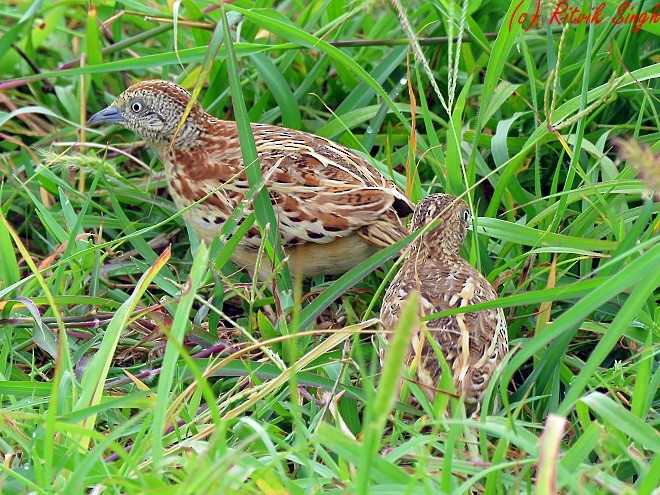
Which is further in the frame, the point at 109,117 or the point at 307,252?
the point at 109,117

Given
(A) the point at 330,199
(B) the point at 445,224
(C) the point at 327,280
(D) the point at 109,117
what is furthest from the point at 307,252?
(D) the point at 109,117

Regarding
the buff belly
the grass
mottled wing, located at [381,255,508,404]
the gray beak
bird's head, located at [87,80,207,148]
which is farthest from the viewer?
the gray beak

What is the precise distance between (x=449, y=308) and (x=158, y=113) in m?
1.89

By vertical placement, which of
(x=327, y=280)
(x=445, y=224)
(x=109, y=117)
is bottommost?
(x=327, y=280)

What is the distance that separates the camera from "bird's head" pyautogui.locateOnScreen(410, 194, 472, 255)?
151 inches

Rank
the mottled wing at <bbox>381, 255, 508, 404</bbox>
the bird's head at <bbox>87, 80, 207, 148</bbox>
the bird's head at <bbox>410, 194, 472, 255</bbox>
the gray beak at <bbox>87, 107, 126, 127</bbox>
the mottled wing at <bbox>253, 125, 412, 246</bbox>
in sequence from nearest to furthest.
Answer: the mottled wing at <bbox>381, 255, 508, 404</bbox>
the bird's head at <bbox>410, 194, 472, 255</bbox>
the mottled wing at <bbox>253, 125, 412, 246</bbox>
the bird's head at <bbox>87, 80, 207, 148</bbox>
the gray beak at <bbox>87, 107, 126, 127</bbox>

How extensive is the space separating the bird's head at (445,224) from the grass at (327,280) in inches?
3.8

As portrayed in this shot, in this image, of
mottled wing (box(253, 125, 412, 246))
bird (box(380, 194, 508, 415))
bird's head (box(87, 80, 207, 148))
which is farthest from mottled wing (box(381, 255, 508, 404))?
bird's head (box(87, 80, 207, 148))

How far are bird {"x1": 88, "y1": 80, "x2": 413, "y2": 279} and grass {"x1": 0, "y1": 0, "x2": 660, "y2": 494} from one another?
15 centimetres

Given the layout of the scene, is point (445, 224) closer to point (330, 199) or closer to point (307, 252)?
point (330, 199)

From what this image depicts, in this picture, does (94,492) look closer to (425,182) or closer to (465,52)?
(425,182)

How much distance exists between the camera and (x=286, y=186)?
4.23 m

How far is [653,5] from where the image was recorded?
4.53m

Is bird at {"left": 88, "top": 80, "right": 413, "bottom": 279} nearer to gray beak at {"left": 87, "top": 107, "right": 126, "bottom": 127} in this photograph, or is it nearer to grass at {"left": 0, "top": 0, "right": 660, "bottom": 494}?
gray beak at {"left": 87, "top": 107, "right": 126, "bottom": 127}
